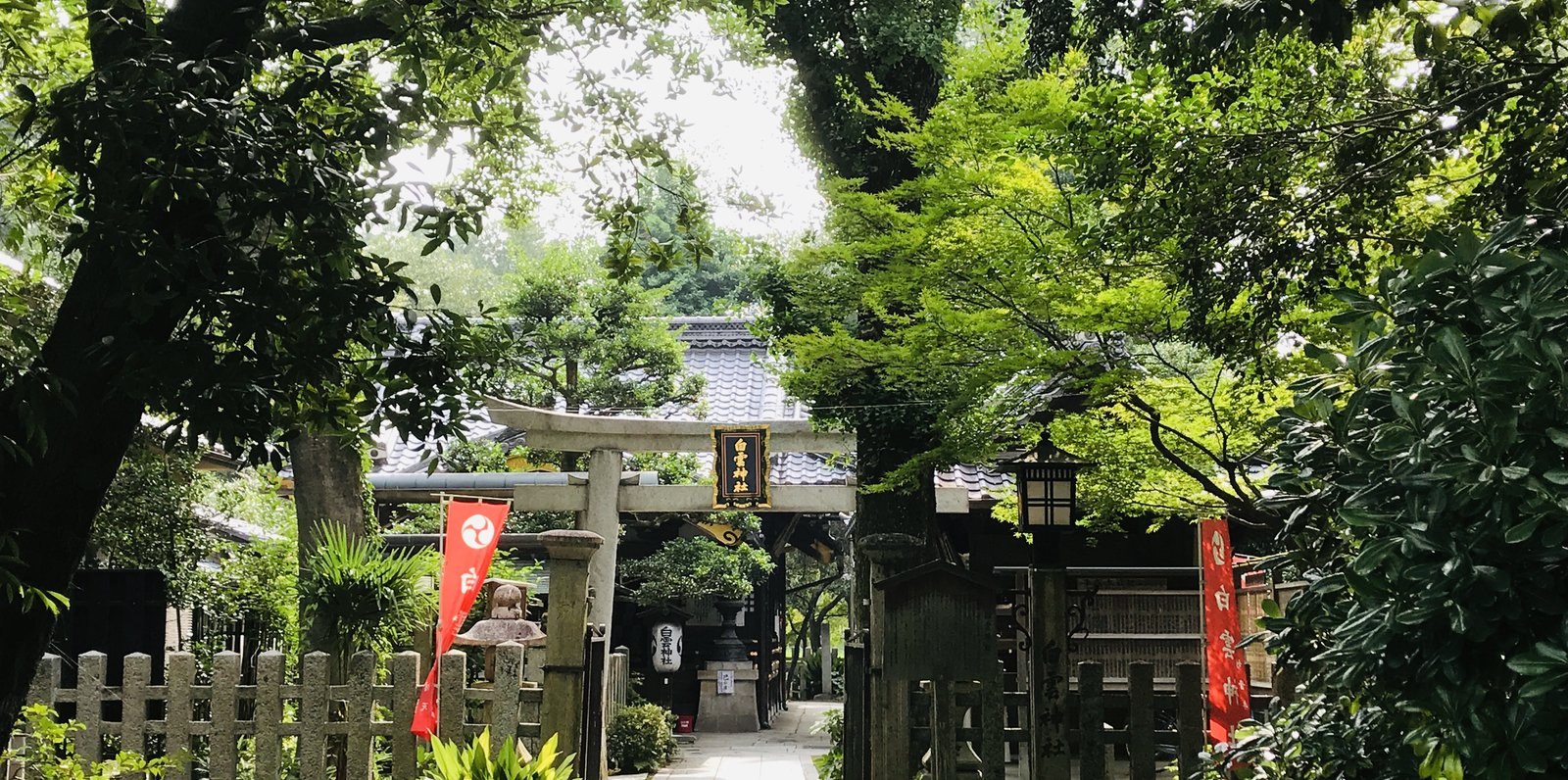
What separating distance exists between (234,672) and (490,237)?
48370 mm

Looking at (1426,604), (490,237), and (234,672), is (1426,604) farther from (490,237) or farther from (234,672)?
(490,237)

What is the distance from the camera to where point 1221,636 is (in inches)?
328

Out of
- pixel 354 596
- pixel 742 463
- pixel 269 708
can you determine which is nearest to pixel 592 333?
pixel 742 463

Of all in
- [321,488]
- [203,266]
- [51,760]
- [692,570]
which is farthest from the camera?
[692,570]

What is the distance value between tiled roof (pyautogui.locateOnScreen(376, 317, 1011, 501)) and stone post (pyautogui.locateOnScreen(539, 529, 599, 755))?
29.1 feet

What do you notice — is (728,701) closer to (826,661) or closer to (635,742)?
(635,742)

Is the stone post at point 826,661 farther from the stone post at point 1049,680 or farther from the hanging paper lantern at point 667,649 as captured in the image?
the stone post at point 1049,680

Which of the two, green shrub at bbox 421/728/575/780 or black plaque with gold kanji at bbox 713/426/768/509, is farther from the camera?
black plaque with gold kanji at bbox 713/426/768/509

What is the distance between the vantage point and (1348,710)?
306 cm

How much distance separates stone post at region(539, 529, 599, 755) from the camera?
750 cm

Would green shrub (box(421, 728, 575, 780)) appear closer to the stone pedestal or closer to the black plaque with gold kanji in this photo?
the black plaque with gold kanji

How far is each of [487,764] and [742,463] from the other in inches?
316

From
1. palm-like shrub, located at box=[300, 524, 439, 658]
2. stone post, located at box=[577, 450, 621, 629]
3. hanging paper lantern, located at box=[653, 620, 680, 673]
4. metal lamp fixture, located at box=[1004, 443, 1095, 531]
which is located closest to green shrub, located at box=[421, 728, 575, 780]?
palm-like shrub, located at box=[300, 524, 439, 658]

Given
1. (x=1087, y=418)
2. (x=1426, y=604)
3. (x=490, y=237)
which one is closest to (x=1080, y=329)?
(x=1087, y=418)
